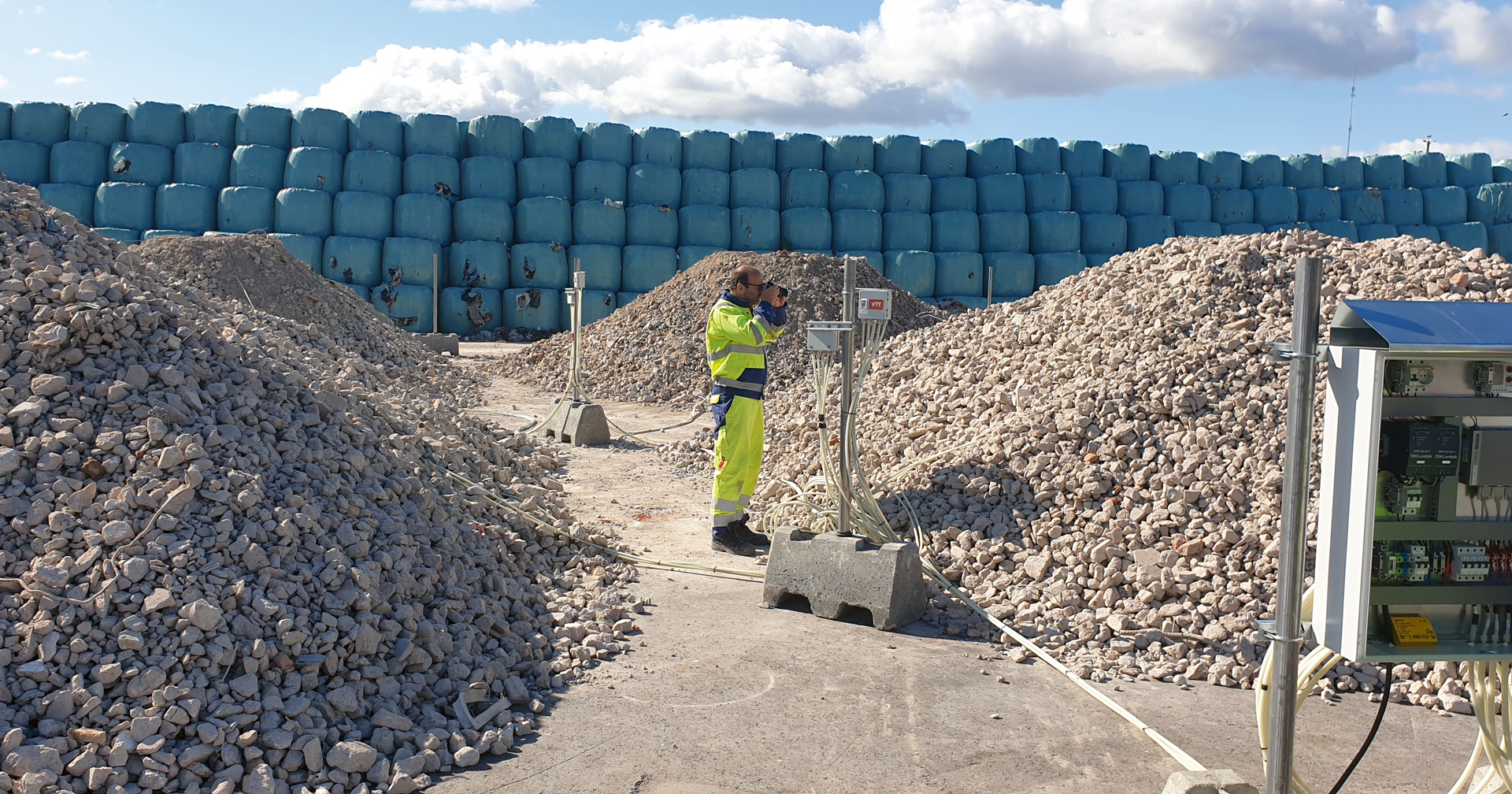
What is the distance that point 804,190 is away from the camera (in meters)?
19.6

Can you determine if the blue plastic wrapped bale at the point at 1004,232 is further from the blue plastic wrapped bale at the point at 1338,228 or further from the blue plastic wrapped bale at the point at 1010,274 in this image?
the blue plastic wrapped bale at the point at 1338,228

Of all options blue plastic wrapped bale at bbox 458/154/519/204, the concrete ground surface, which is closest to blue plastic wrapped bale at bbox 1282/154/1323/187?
blue plastic wrapped bale at bbox 458/154/519/204

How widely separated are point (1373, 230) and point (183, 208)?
69.8ft

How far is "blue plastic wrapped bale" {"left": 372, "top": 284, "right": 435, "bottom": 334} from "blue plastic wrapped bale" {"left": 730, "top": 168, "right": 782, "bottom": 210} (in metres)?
5.58

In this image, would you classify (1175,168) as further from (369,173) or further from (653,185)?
(369,173)

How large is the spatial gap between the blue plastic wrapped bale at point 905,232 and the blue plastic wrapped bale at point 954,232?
16 cm

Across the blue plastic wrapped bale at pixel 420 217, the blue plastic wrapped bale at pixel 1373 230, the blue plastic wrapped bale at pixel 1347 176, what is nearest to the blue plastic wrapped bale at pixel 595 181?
the blue plastic wrapped bale at pixel 420 217

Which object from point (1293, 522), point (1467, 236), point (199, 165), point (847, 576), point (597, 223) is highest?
point (1467, 236)

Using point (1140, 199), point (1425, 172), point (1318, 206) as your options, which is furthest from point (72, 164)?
point (1425, 172)

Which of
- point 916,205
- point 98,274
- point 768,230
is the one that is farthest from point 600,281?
point 98,274

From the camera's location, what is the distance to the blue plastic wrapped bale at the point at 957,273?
19312 mm

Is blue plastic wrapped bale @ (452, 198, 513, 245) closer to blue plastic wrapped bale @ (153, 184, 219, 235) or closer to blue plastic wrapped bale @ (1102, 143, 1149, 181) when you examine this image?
blue plastic wrapped bale @ (153, 184, 219, 235)

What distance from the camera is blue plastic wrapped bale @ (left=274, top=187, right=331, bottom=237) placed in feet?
58.5

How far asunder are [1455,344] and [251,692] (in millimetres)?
3550
